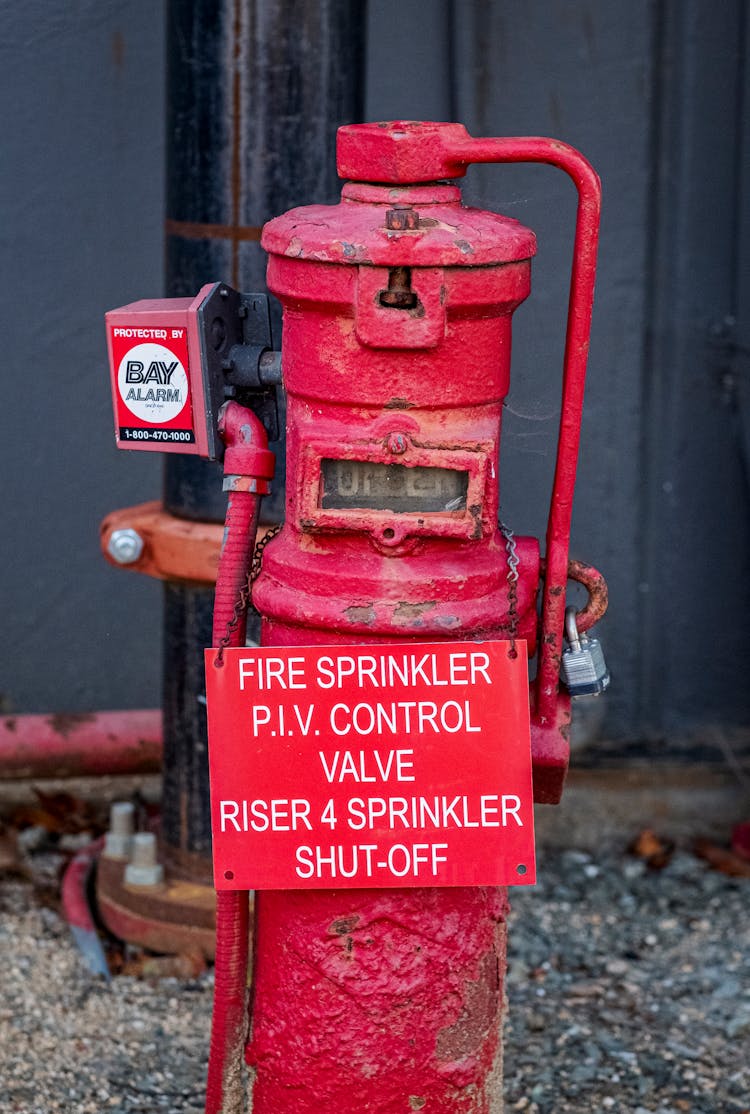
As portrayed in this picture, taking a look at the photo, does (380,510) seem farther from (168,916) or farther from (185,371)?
(168,916)

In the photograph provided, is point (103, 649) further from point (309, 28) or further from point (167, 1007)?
point (309, 28)

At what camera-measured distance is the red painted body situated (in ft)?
6.13

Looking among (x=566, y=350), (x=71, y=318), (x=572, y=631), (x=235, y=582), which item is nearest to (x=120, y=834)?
(x=71, y=318)

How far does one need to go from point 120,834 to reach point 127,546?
0.72 meters

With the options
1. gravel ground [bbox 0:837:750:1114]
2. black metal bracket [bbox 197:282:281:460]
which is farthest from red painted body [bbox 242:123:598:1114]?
gravel ground [bbox 0:837:750:1114]

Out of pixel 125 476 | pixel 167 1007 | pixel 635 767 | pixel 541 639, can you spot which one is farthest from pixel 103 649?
pixel 541 639

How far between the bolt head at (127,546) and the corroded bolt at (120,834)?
0.65 metres

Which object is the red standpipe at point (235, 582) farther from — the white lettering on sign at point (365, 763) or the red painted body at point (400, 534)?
the white lettering on sign at point (365, 763)

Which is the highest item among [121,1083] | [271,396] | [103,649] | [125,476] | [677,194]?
[677,194]

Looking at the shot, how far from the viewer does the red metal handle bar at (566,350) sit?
6.33ft

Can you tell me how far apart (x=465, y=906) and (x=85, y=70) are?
85.6 inches

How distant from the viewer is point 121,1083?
279cm

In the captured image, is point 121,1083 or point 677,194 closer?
point 121,1083

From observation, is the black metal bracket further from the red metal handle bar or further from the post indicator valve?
the red metal handle bar
